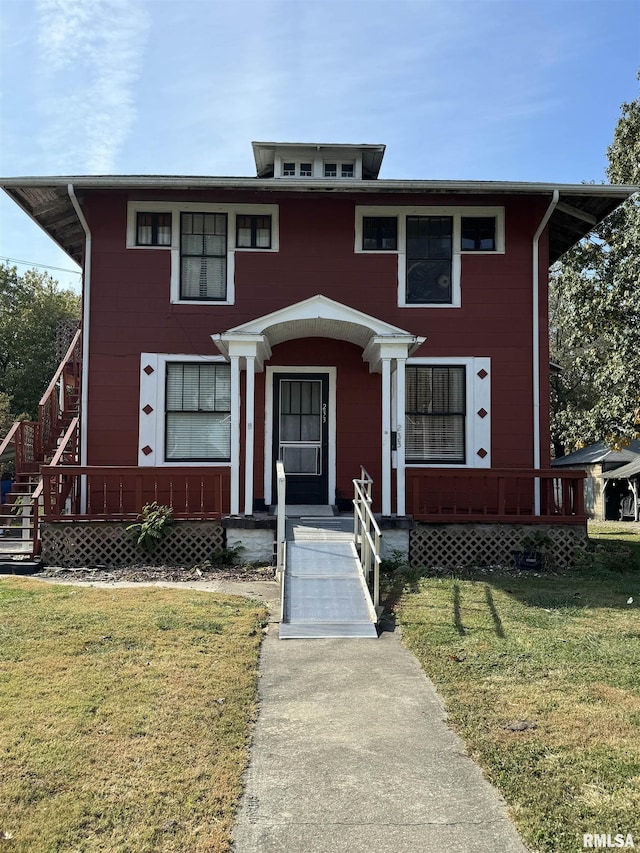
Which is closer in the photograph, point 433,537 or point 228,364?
point 433,537

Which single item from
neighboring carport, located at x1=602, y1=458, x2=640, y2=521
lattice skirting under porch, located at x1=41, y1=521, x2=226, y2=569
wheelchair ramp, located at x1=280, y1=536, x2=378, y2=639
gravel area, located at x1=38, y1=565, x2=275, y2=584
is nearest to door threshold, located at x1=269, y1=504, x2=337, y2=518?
wheelchair ramp, located at x1=280, y1=536, x2=378, y2=639

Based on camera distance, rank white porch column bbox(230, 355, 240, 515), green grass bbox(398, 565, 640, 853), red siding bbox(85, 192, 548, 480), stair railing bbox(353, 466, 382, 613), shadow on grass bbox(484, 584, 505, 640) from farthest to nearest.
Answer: red siding bbox(85, 192, 548, 480)
white porch column bbox(230, 355, 240, 515)
stair railing bbox(353, 466, 382, 613)
shadow on grass bbox(484, 584, 505, 640)
green grass bbox(398, 565, 640, 853)

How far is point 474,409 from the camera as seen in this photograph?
1123 centimetres

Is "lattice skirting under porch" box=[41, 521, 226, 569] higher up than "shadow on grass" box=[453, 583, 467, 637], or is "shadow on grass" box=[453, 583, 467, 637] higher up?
"lattice skirting under porch" box=[41, 521, 226, 569]

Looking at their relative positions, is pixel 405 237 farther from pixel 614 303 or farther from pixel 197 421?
pixel 614 303

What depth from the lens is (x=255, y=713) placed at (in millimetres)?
4473

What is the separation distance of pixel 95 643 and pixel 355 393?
663 centimetres

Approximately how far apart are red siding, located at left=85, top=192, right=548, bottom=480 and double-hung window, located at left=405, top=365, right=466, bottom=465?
420 mm

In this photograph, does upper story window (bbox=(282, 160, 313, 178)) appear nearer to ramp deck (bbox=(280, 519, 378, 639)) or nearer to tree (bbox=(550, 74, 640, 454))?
ramp deck (bbox=(280, 519, 378, 639))

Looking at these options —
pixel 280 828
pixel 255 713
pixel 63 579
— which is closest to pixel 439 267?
pixel 63 579

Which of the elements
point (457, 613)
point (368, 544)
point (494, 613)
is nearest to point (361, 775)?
point (457, 613)

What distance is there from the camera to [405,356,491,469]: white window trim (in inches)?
441

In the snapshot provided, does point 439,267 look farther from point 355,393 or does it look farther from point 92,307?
point 92,307

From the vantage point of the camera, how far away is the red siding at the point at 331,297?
1112cm
